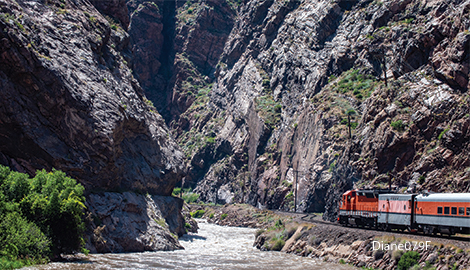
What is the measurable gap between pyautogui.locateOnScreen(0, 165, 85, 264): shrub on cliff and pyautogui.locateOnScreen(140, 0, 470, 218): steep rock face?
109 ft

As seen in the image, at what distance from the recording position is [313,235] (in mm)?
35656

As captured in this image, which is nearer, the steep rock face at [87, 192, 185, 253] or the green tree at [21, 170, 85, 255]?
the green tree at [21, 170, 85, 255]

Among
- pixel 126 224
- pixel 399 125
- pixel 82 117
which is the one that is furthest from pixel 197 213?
pixel 82 117

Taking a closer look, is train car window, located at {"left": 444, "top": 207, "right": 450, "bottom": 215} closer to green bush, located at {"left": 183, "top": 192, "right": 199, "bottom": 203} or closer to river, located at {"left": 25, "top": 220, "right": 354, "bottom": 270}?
river, located at {"left": 25, "top": 220, "right": 354, "bottom": 270}

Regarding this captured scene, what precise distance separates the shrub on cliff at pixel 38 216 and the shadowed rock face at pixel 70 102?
522 cm

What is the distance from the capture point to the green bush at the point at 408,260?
2255 centimetres

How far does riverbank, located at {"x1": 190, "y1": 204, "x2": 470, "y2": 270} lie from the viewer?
21.3 m

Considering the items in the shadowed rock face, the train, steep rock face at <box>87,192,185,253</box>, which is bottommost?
steep rock face at <box>87,192,185,253</box>

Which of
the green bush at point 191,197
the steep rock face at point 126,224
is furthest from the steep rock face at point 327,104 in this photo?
the steep rock face at point 126,224

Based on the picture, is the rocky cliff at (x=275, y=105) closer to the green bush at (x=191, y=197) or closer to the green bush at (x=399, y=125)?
the green bush at (x=399, y=125)

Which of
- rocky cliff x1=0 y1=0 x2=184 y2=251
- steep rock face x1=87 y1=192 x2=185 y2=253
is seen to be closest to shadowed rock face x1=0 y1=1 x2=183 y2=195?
rocky cliff x1=0 y1=0 x2=184 y2=251

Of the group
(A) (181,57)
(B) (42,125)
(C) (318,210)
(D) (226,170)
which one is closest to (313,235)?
(B) (42,125)

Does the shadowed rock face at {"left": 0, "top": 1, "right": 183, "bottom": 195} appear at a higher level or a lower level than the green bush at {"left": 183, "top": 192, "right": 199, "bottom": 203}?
higher

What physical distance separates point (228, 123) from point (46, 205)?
93.3 m
